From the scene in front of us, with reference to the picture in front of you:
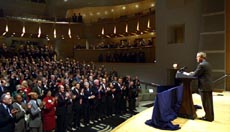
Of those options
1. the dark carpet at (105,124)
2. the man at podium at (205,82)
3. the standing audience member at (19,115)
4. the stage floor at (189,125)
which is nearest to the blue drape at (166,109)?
the stage floor at (189,125)

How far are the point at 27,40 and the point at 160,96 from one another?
12.6m

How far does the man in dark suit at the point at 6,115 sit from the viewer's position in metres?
4.92

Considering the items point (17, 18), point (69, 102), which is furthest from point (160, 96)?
point (17, 18)

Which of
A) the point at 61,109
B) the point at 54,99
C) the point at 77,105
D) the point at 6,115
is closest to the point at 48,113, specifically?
the point at 54,99

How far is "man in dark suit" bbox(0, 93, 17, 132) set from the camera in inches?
194

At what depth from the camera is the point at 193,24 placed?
10594 millimetres

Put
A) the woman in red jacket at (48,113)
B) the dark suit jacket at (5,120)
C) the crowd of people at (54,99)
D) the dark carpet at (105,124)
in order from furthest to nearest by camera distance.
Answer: the dark carpet at (105,124)
the woman in red jacket at (48,113)
the crowd of people at (54,99)
the dark suit jacket at (5,120)

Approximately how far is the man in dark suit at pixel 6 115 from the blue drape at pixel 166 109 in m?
2.46

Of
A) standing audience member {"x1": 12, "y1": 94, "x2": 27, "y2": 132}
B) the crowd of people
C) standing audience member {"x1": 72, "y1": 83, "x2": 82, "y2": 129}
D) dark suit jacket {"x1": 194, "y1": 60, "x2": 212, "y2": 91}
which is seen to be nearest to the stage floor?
dark suit jacket {"x1": 194, "y1": 60, "x2": 212, "y2": 91}

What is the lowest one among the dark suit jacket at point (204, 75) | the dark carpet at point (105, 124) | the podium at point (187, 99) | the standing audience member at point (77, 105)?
the dark carpet at point (105, 124)

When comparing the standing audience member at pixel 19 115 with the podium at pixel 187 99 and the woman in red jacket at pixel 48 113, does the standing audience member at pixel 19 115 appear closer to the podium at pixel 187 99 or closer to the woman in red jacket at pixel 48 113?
the woman in red jacket at pixel 48 113

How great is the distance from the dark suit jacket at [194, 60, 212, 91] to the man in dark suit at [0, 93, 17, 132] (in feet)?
10.7

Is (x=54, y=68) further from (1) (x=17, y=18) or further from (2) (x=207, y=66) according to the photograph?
(2) (x=207, y=66)

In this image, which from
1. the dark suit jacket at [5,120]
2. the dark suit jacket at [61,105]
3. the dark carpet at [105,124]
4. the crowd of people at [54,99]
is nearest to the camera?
the dark suit jacket at [5,120]
